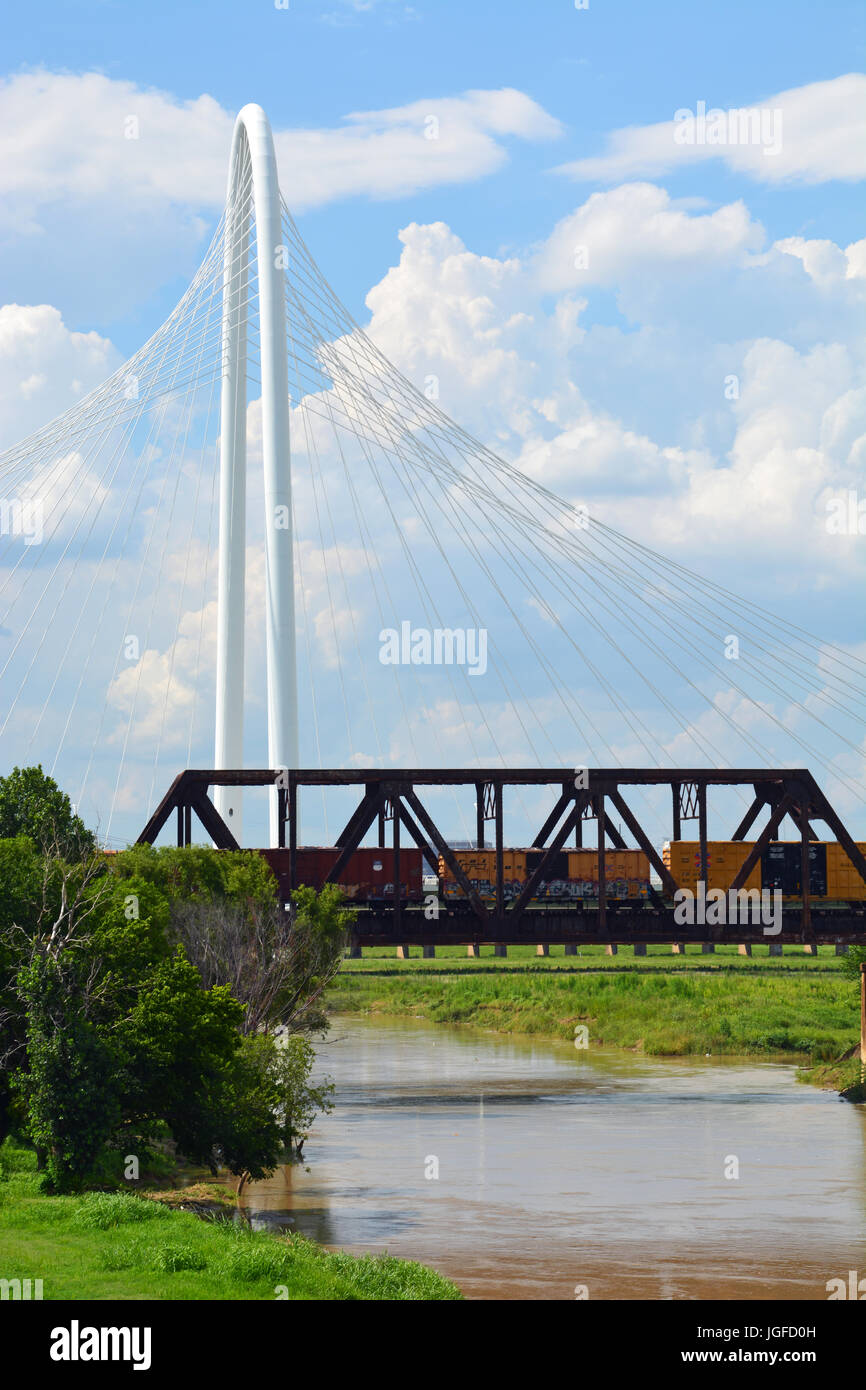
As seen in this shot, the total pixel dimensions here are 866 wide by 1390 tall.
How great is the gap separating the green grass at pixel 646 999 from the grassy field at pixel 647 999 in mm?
77

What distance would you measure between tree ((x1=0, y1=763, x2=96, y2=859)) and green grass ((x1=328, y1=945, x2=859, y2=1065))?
626 inches

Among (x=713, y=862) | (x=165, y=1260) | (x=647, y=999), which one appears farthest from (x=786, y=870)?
(x=165, y=1260)

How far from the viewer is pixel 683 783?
59625 mm

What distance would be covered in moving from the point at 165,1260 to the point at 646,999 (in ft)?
193

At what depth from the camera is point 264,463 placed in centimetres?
6362

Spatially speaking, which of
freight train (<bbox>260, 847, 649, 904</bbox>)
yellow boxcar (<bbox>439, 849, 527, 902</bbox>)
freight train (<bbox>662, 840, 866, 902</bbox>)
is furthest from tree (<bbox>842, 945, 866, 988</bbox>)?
yellow boxcar (<bbox>439, 849, 527, 902</bbox>)

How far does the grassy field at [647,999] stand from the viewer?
241 ft

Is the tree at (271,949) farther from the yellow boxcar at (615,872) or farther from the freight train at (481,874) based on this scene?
the yellow boxcar at (615,872)

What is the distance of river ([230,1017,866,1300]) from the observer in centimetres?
3181

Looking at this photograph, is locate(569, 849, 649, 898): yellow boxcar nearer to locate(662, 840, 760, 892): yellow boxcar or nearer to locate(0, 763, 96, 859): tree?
locate(662, 840, 760, 892): yellow boxcar
